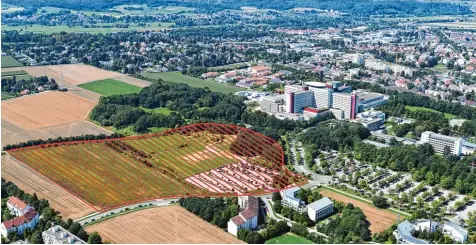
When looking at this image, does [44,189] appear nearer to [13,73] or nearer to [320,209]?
[320,209]

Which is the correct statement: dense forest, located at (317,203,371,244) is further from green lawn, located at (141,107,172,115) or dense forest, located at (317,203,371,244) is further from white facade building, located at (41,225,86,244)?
green lawn, located at (141,107,172,115)

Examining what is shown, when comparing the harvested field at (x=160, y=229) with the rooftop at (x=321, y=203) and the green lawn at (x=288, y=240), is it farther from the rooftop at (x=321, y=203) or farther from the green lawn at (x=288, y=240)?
the rooftop at (x=321, y=203)

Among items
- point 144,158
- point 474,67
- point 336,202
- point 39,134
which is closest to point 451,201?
point 336,202

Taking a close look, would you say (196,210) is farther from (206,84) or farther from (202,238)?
(206,84)

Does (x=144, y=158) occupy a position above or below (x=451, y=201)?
above

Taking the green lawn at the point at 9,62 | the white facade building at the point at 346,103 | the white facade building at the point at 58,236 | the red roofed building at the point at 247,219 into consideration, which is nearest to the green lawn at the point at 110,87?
the green lawn at the point at 9,62
